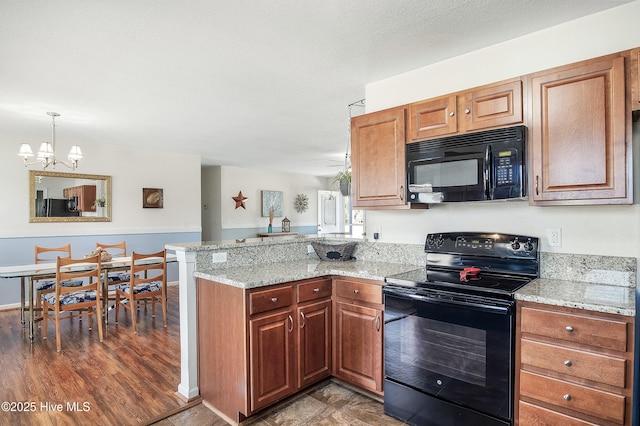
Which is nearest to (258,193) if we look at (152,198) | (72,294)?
(152,198)

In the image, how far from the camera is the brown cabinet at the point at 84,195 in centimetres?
538

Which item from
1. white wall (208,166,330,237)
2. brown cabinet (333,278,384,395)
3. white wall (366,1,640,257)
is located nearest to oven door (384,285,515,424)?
brown cabinet (333,278,384,395)

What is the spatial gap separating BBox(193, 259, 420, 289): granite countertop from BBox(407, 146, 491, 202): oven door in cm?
59

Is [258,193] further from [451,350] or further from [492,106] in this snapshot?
[451,350]

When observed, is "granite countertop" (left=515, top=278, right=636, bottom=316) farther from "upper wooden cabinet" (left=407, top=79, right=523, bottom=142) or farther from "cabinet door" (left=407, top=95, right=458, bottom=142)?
"cabinet door" (left=407, top=95, right=458, bottom=142)

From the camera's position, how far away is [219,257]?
2.62 meters

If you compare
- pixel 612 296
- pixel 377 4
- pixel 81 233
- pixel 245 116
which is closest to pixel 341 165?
pixel 245 116

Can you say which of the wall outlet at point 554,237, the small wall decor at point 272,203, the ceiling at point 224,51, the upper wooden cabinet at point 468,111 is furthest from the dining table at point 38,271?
the small wall decor at point 272,203

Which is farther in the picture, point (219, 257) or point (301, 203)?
point (301, 203)

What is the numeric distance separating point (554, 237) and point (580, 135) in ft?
2.17

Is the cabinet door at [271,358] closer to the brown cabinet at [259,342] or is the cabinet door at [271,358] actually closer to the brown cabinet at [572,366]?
the brown cabinet at [259,342]

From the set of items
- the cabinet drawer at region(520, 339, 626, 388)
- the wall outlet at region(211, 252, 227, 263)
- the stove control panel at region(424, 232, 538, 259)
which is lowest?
the cabinet drawer at region(520, 339, 626, 388)

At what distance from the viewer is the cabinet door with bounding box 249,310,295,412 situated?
2160 millimetres

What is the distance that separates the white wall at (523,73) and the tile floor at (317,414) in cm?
127
